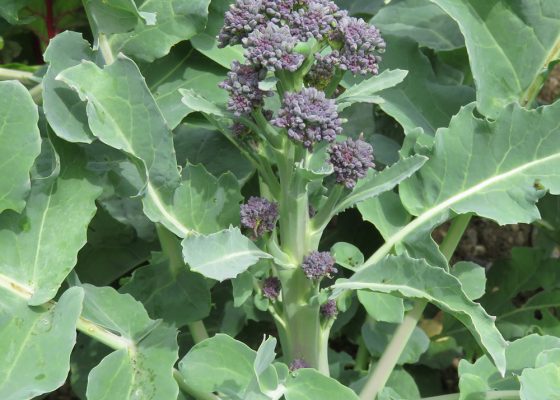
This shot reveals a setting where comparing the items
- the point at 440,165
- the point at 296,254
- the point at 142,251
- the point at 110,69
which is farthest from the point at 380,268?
the point at 142,251

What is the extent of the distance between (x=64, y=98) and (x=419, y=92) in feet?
2.41

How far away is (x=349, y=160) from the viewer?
1.19m

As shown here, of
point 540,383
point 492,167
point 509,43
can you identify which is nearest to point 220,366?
point 540,383

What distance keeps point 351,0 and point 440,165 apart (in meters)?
0.57

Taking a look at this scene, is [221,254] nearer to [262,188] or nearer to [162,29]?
[262,188]

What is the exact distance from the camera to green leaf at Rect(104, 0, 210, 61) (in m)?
1.47

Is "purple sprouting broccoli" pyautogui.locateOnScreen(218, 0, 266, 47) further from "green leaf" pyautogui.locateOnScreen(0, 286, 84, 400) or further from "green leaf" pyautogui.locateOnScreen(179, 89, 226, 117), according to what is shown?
"green leaf" pyautogui.locateOnScreen(0, 286, 84, 400)

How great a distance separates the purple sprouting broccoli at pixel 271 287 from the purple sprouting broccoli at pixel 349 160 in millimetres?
253

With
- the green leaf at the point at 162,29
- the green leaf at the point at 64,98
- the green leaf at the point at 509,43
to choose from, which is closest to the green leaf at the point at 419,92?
the green leaf at the point at 509,43

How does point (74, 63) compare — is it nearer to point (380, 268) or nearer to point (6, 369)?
point (6, 369)

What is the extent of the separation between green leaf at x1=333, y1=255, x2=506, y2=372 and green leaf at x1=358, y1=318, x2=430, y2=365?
43 centimetres

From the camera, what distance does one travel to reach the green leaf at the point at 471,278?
4.73 ft

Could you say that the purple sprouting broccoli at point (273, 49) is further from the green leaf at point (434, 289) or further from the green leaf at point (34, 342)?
the green leaf at point (34, 342)

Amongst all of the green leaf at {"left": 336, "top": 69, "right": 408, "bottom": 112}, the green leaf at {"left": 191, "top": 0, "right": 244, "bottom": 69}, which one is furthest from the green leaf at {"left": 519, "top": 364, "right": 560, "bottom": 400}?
the green leaf at {"left": 191, "top": 0, "right": 244, "bottom": 69}
